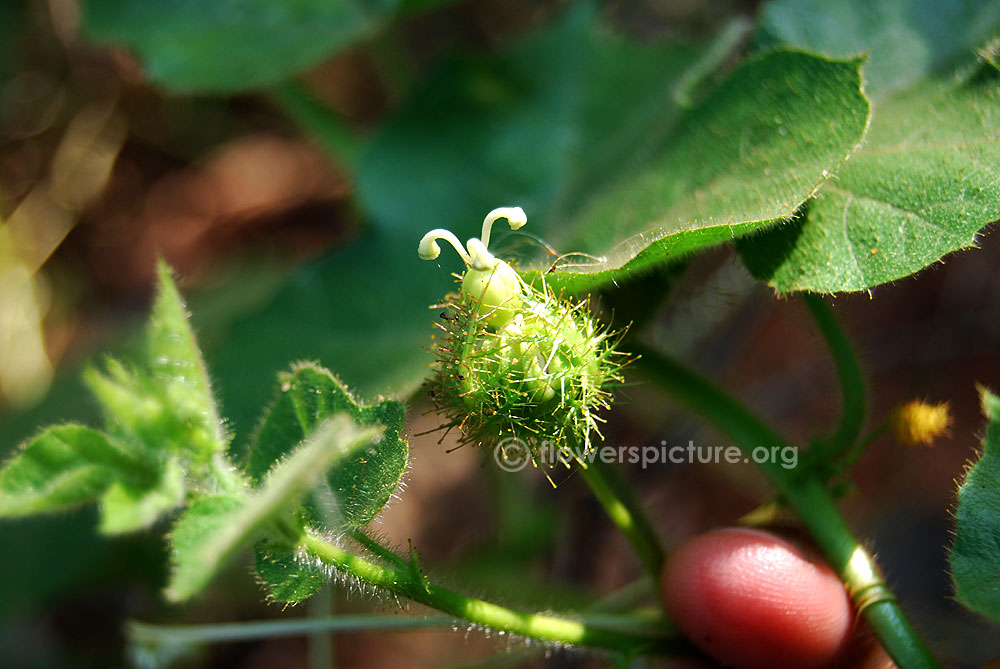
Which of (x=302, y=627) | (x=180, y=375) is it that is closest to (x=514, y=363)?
(x=180, y=375)

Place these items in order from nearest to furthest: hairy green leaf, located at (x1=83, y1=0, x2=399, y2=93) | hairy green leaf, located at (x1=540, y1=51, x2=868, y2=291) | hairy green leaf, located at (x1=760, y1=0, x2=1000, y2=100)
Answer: hairy green leaf, located at (x1=540, y1=51, x2=868, y2=291)
hairy green leaf, located at (x1=760, y1=0, x2=1000, y2=100)
hairy green leaf, located at (x1=83, y1=0, x2=399, y2=93)

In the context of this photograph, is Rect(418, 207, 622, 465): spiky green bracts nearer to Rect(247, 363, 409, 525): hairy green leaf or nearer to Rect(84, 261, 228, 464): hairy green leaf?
Rect(247, 363, 409, 525): hairy green leaf

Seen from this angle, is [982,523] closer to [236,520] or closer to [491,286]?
[491,286]

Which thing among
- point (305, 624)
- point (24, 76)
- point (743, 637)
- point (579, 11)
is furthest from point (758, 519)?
point (24, 76)

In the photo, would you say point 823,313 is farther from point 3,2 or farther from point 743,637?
point 3,2

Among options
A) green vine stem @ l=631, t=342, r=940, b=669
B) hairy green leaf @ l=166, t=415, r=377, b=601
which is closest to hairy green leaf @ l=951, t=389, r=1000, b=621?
green vine stem @ l=631, t=342, r=940, b=669

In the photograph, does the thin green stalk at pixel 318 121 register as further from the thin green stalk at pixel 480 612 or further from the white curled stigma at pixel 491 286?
the thin green stalk at pixel 480 612
